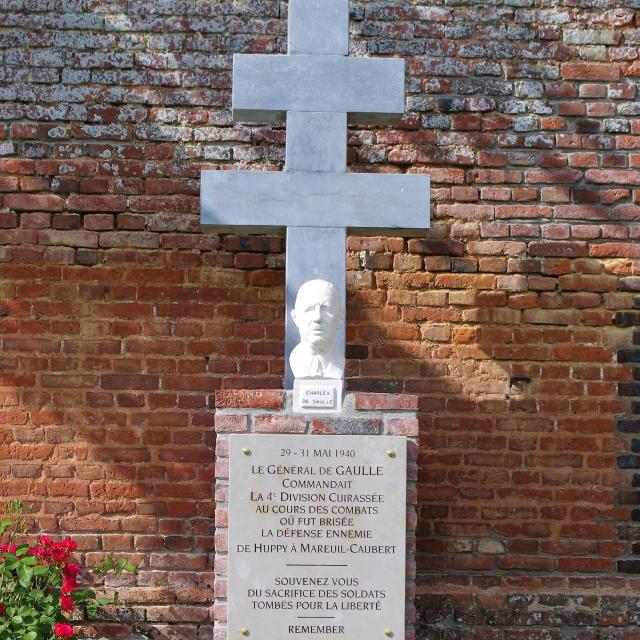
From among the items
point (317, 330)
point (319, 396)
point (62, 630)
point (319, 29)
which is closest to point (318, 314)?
point (317, 330)

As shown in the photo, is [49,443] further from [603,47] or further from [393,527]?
[603,47]

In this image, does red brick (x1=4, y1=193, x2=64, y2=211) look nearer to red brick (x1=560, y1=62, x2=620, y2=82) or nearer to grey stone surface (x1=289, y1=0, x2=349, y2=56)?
grey stone surface (x1=289, y1=0, x2=349, y2=56)

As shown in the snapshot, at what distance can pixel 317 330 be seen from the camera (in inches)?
129

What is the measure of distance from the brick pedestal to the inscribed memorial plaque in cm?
4

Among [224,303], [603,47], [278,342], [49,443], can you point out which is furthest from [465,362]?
[49,443]

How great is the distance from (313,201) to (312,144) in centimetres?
22

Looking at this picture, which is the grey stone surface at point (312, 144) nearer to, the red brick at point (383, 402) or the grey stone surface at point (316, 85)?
the grey stone surface at point (316, 85)

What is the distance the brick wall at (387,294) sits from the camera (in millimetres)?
4281

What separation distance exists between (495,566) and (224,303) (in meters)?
1.75

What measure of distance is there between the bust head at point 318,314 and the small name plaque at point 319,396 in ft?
0.42

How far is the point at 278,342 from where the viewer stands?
14.3 ft

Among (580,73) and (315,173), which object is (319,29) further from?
(580,73)

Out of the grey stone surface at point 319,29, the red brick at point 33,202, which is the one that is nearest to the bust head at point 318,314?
the grey stone surface at point 319,29

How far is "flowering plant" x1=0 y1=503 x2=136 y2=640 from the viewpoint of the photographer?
146 inches
